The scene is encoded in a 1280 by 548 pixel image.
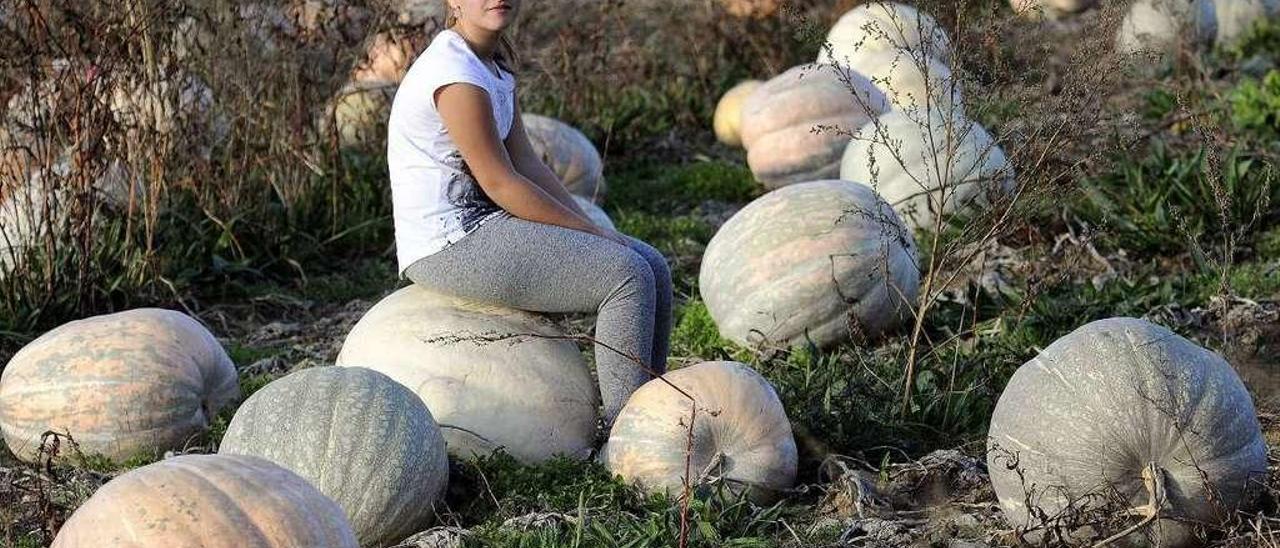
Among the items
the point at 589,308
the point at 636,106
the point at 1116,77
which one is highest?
the point at 1116,77

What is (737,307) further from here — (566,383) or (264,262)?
(264,262)

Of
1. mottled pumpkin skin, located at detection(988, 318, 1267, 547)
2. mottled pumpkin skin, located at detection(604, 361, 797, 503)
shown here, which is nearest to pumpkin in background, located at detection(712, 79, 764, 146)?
mottled pumpkin skin, located at detection(604, 361, 797, 503)

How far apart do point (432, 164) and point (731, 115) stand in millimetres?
4954

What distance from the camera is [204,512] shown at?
3402 mm

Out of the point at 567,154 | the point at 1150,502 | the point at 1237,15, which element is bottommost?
the point at 1237,15

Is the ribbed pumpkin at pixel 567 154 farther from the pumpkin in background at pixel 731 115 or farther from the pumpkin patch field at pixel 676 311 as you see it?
the pumpkin in background at pixel 731 115

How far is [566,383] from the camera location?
491 cm

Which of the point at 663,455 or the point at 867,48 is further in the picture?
the point at 867,48

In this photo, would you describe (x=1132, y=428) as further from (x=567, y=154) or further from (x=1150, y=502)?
(x=567, y=154)

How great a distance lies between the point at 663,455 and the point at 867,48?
5.40 meters

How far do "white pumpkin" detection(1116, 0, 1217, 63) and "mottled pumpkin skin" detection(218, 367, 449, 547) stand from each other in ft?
19.0

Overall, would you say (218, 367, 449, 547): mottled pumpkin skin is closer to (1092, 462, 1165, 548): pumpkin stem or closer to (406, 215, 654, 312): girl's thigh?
(406, 215, 654, 312): girl's thigh

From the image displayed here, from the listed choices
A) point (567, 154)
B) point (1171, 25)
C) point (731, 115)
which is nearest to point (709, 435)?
point (567, 154)

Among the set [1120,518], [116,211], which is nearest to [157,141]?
[116,211]
